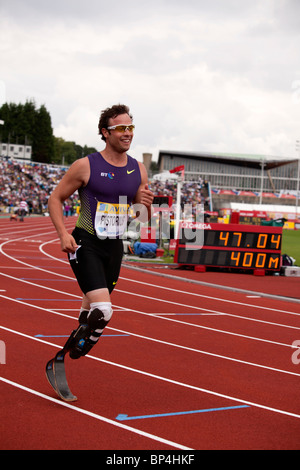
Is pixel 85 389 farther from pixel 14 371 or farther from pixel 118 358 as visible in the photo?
pixel 118 358

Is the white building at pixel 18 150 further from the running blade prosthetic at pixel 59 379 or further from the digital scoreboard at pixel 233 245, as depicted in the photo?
the running blade prosthetic at pixel 59 379

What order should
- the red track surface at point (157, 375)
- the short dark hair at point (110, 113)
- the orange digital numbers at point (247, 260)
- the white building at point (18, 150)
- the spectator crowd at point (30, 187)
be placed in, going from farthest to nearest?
1. the white building at point (18, 150)
2. the spectator crowd at point (30, 187)
3. the orange digital numbers at point (247, 260)
4. the short dark hair at point (110, 113)
5. the red track surface at point (157, 375)

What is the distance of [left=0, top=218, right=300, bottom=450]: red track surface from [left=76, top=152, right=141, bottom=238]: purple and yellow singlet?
1394mm

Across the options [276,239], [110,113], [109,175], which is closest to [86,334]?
[109,175]

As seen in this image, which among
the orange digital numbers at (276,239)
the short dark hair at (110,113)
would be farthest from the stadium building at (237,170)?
the short dark hair at (110,113)

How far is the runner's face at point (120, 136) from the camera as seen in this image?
15.4 ft

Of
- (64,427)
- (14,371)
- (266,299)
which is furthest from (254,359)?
(266,299)

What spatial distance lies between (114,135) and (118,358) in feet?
8.76

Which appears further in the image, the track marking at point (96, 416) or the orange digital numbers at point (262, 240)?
the orange digital numbers at point (262, 240)

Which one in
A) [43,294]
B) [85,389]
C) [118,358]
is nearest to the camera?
[85,389]

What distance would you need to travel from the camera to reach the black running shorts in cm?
454

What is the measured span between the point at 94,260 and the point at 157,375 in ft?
5.61

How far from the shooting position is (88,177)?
15.0 ft

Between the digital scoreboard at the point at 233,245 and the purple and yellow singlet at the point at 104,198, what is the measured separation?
11993mm
